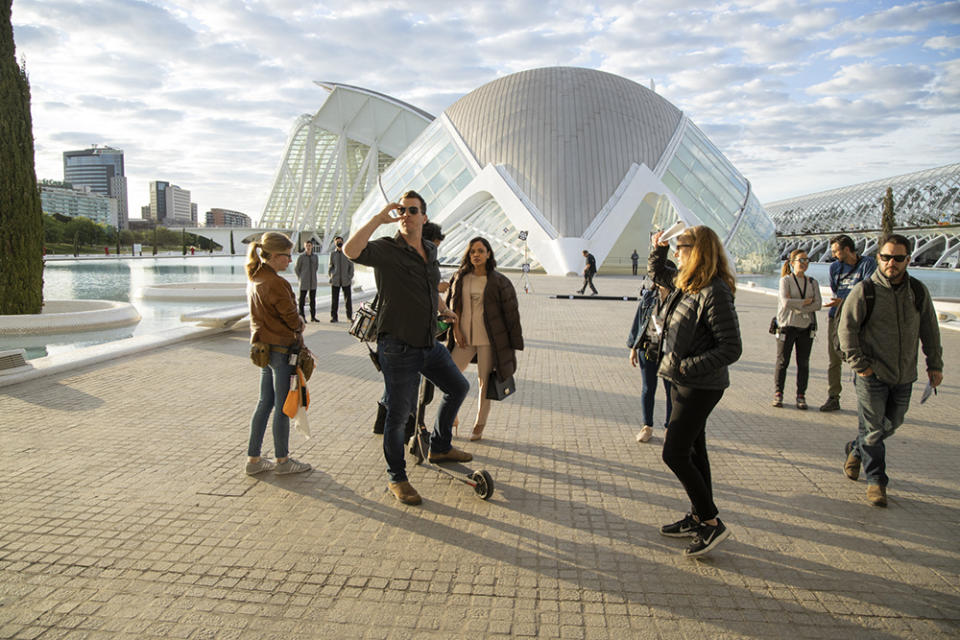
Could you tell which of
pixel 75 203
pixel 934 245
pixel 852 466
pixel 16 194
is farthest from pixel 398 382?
pixel 75 203

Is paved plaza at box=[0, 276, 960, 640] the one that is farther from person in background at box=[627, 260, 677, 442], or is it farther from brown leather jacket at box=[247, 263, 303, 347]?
brown leather jacket at box=[247, 263, 303, 347]

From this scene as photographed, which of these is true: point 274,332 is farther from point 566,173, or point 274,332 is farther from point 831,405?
point 566,173

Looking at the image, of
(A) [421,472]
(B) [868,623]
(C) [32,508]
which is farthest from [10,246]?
(B) [868,623]

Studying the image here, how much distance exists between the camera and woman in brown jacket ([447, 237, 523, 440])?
15.2 ft

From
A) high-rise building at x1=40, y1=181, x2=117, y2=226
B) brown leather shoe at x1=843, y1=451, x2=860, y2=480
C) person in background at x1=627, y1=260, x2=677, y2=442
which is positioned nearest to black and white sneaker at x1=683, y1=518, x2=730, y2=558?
person in background at x1=627, y1=260, x2=677, y2=442

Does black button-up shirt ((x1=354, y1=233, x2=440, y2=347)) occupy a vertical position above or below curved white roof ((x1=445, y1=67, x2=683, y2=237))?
below

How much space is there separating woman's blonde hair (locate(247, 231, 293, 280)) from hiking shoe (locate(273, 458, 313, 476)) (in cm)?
134

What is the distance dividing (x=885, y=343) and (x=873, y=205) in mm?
107418

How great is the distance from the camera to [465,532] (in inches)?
134

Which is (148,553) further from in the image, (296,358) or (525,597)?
(525,597)

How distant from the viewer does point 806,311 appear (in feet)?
20.8

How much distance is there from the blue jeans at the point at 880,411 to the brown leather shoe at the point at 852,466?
31 centimetres

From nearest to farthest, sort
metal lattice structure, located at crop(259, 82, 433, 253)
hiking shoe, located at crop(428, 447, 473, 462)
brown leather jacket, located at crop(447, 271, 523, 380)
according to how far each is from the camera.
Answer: hiking shoe, located at crop(428, 447, 473, 462)
brown leather jacket, located at crop(447, 271, 523, 380)
metal lattice structure, located at crop(259, 82, 433, 253)

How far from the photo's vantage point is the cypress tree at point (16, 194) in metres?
12.0
